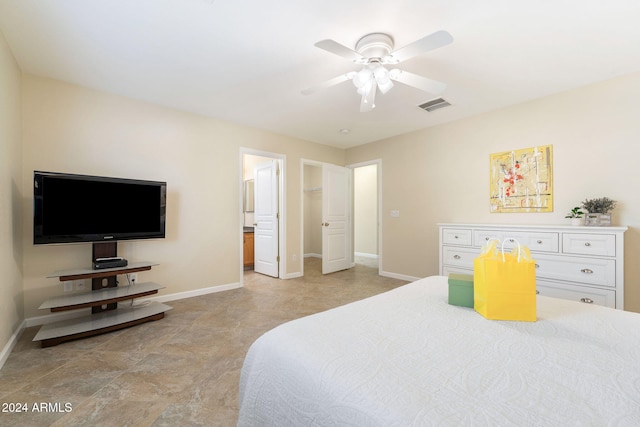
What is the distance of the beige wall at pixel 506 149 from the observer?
266 centimetres

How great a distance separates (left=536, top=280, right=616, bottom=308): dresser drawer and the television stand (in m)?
3.91

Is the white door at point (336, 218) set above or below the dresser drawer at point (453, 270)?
above

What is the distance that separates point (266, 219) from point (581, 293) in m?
4.11

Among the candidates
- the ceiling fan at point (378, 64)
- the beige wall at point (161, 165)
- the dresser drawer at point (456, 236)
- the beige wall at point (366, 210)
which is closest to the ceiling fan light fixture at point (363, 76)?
the ceiling fan at point (378, 64)

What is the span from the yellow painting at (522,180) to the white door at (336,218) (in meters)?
2.51

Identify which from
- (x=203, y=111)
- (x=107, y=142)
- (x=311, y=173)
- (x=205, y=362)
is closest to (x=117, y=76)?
(x=107, y=142)

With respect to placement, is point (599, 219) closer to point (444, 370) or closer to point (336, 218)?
point (444, 370)

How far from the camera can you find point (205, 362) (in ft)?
6.55

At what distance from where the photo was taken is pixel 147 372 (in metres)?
1.87

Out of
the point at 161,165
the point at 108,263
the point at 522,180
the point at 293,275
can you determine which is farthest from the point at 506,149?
the point at 108,263

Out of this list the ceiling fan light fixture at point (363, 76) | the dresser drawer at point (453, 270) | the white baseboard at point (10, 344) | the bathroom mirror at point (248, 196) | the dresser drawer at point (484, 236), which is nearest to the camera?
the white baseboard at point (10, 344)

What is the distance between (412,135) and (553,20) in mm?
2499

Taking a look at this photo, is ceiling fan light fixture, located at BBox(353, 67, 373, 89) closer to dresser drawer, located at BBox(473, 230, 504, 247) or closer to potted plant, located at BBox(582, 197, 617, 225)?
dresser drawer, located at BBox(473, 230, 504, 247)

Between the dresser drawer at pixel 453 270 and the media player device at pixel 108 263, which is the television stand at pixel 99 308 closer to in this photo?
the media player device at pixel 108 263
